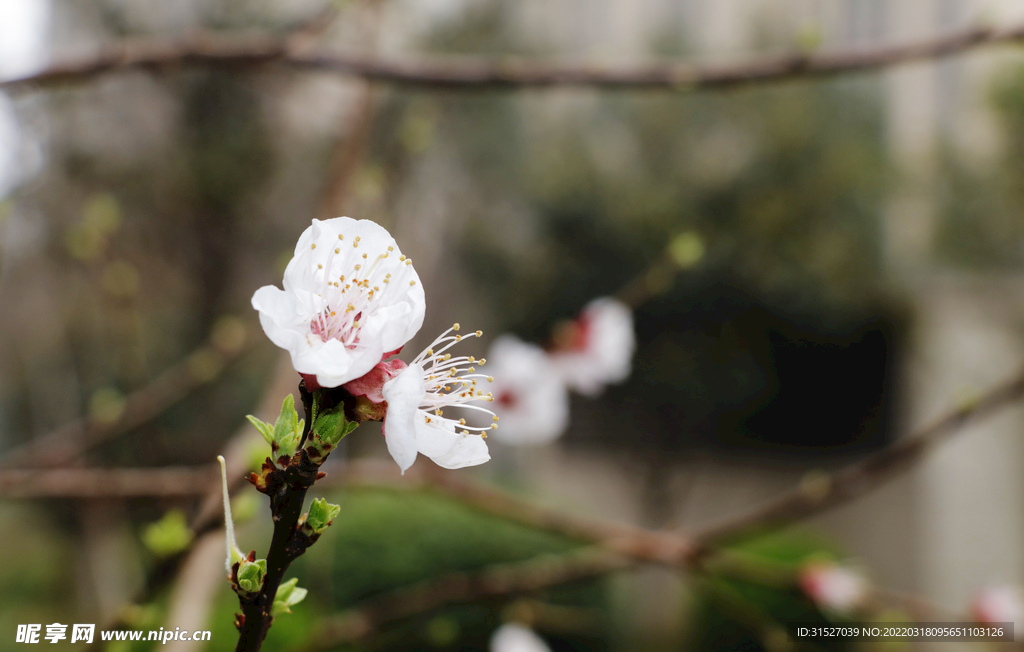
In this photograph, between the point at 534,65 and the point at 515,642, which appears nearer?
the point at 534,65

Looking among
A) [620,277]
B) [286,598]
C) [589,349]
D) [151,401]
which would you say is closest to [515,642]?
[589,349]

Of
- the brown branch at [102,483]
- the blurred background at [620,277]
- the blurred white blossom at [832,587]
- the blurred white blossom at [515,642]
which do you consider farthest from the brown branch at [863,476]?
the blurred background at [620,277]

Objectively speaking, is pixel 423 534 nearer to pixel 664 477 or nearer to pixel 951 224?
pixel 664 477

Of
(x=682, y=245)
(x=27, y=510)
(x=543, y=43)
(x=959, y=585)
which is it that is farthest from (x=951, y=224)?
(x=27, y=510)

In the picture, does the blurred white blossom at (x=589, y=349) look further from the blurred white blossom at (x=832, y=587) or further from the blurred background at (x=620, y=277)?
the blurred background at (x=620, y=277)

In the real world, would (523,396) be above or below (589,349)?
below

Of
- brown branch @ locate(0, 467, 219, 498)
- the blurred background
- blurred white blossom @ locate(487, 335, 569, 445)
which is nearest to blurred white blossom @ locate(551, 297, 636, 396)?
blurred white blossom @ locate(487, 335, 569, 445)

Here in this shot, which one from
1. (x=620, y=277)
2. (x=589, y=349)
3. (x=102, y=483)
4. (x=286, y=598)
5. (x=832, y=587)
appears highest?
(x=620, y=277)

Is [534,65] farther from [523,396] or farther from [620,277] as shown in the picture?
[620,277]
